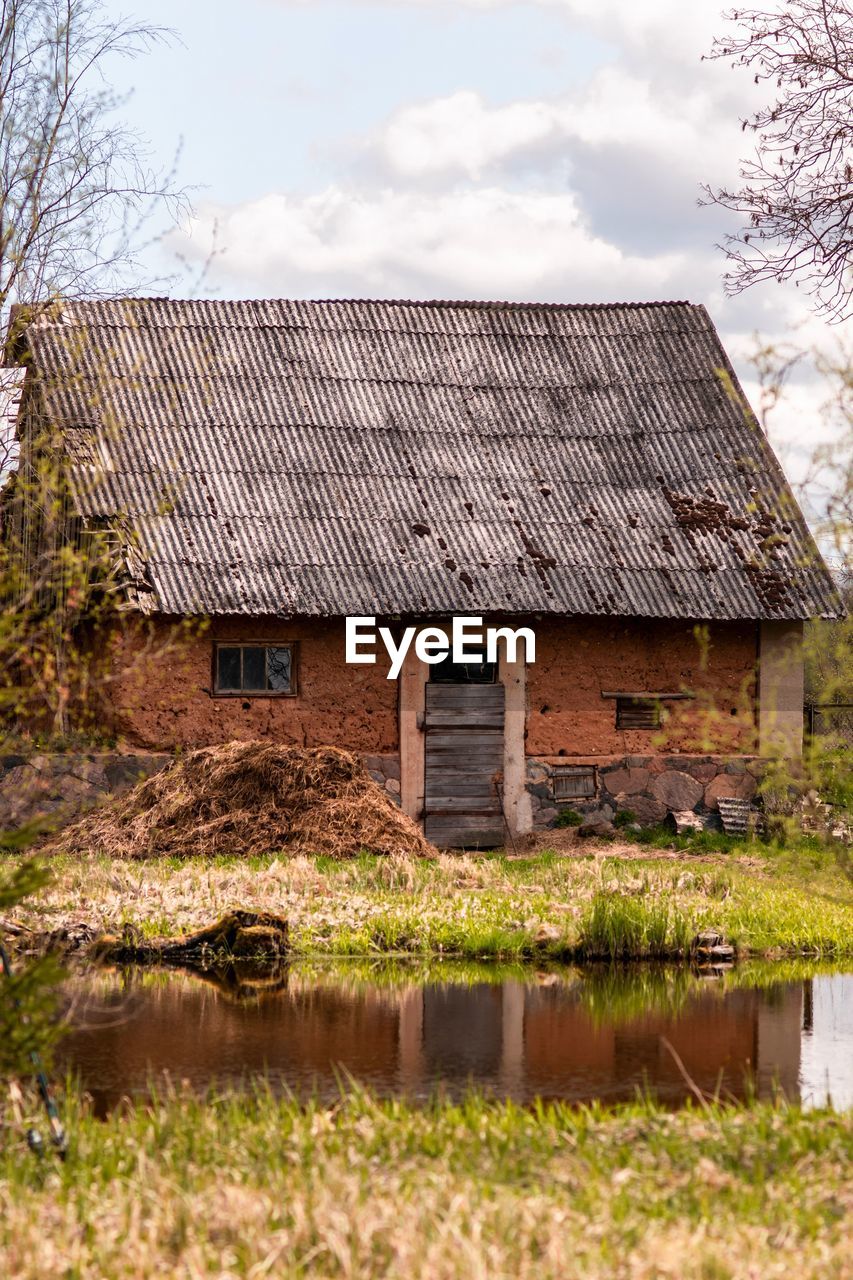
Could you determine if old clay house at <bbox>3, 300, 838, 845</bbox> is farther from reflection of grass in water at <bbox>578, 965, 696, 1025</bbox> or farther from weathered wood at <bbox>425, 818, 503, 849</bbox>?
reflection of grass in water at <bbox>578, 965, 696, 1025</bbox>

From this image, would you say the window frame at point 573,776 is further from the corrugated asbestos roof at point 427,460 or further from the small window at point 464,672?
the corrugated asbestos roof at point 427,460

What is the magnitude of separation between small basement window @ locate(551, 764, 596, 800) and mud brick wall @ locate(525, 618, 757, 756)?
0.54 feet

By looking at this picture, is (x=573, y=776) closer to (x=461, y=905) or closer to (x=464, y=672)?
(x=464, y=672)

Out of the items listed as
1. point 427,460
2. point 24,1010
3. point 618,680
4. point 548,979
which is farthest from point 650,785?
point 24,1010

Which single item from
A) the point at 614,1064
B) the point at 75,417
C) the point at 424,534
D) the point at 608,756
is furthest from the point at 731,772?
the point at 614,1064

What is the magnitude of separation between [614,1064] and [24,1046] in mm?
3642

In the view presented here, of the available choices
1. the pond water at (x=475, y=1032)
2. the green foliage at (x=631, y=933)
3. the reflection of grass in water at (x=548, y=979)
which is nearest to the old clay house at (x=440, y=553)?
the green foliage at (x=631, y=933)

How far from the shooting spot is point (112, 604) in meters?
17.1

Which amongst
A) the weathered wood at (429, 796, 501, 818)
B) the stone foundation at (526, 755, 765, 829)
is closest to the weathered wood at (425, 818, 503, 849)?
the weathered wood at (429, 796, 501, 818)

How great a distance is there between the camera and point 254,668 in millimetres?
17969

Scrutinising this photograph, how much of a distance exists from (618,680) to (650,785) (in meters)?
1.20

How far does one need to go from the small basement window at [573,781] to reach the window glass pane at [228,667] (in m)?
3.57

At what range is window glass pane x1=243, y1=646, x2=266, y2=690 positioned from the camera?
17938mm

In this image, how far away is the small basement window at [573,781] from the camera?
60.8 feet
